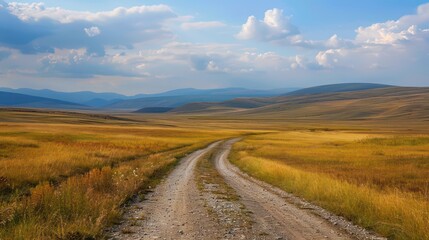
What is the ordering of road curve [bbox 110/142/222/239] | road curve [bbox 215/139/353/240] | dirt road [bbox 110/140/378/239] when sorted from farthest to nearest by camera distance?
road curve [bbox 215/139/353/240] → dirt road [bbox 110/140/378/239] → road curve [bbox 110/142/222/239]

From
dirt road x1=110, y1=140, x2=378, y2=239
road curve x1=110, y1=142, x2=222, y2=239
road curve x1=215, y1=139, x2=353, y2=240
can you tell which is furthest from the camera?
road curve x1=215, y1=139, x2=353, y2=240

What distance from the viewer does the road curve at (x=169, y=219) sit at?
1109 cm

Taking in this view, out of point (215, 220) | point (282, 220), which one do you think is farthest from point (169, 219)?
point (282, 220)

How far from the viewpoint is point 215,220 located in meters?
13.1

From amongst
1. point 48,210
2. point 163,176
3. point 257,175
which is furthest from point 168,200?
point 257,175

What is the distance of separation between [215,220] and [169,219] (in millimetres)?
1494

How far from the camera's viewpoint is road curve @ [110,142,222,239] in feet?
36.4

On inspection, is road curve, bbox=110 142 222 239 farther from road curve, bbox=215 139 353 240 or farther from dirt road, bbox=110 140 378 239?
road curve, bbox=215 139 353 240

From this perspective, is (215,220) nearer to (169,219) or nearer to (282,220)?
(169,219)

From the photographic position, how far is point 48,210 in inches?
495

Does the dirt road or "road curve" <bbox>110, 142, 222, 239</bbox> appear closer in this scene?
"road curve" <bbox>110, 142, 222, 239</bbox>

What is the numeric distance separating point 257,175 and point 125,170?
9124mm

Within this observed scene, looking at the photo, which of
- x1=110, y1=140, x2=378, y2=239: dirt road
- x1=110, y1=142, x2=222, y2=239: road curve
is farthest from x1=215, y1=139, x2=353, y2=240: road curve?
x1=110, y1=142, x2=222, y2=239: road curve

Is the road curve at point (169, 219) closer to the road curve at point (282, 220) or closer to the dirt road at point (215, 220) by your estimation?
the dirt road at point (215, 220)
